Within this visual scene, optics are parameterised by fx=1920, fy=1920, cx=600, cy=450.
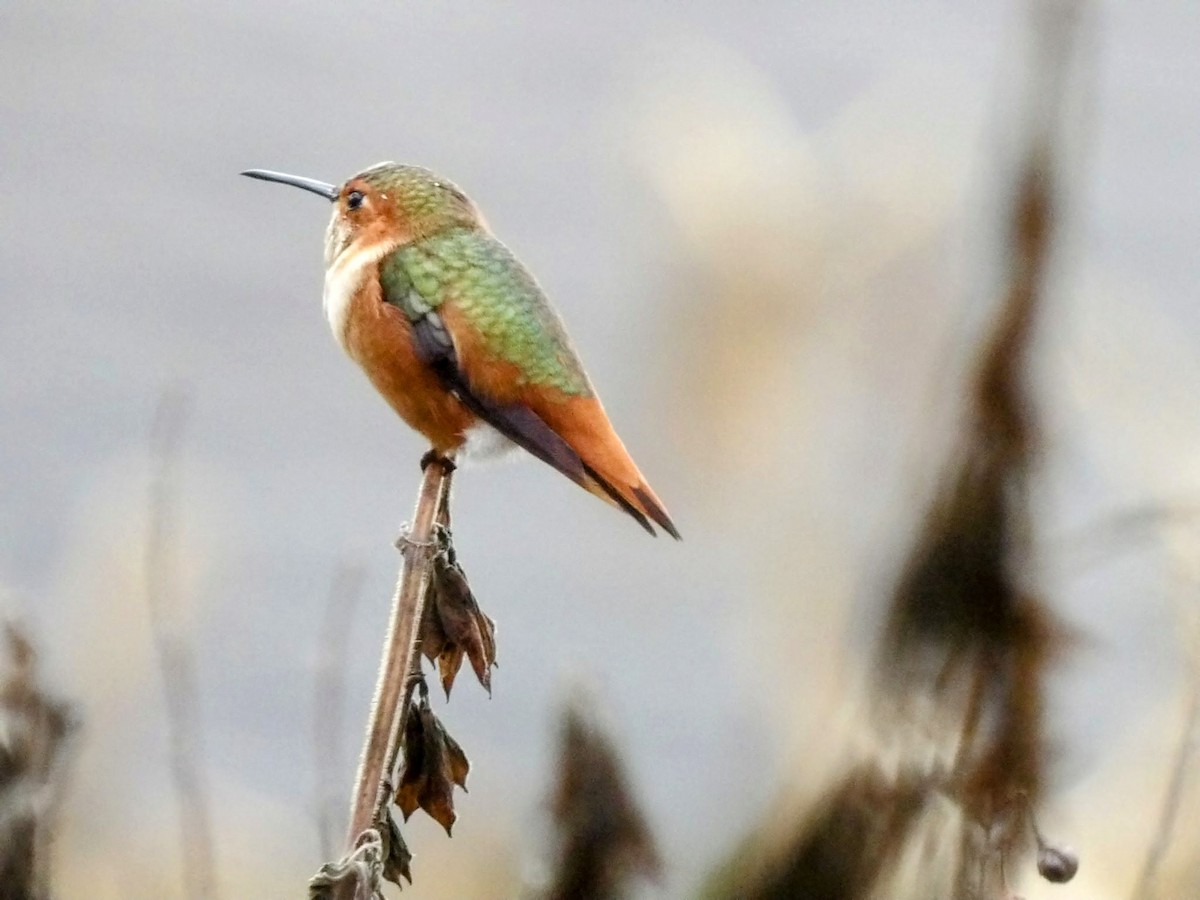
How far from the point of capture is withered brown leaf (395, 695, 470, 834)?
1226 mm

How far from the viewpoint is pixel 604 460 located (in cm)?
171

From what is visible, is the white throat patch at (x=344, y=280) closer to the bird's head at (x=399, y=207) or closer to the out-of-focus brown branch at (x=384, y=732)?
the bird's head at (x=399, y=207)

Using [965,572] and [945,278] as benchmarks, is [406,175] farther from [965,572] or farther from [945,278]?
[965,572]

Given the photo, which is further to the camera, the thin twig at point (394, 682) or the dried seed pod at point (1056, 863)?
the dried seed pod at point (1056, 863)

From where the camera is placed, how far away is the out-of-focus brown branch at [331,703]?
135 cm

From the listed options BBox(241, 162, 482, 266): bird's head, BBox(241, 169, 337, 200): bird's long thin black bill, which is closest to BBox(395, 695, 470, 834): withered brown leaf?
BBox(241, 169, 337, 200): bird's long thin black bill

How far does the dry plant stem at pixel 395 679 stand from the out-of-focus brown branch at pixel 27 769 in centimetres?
17

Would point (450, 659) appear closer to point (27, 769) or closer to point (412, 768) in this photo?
point (412, 768)

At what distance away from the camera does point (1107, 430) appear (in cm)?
197

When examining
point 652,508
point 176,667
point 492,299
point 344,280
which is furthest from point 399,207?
point 176,667

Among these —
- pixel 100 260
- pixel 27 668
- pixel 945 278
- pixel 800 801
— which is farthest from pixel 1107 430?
pixel 100 260

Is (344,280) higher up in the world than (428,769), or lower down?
higher up

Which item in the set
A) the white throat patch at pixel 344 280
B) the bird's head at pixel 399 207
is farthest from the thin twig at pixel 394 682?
the bird's head at pixel 399 207

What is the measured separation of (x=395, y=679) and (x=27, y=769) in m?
0.21
